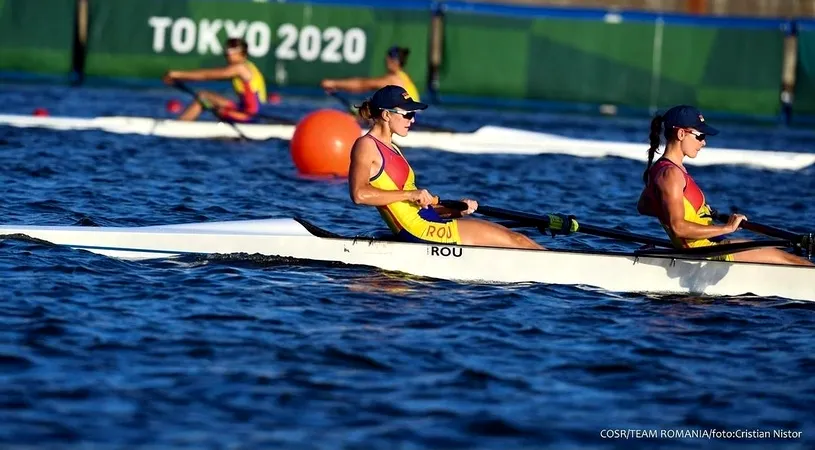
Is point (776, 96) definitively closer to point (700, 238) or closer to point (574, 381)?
point (700, 238)

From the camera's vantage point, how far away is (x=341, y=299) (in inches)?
356

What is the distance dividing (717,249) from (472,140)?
33.8ft

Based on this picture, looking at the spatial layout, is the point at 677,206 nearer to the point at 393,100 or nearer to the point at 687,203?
the point at 687,203

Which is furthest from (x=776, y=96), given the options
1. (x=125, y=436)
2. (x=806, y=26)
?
(x=125, y=436)

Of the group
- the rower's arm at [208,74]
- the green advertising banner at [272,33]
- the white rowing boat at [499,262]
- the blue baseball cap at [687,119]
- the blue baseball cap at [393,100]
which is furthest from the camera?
the green advertising banner at [272,33]

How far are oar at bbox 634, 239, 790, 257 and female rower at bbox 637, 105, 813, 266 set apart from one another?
3.3 inches

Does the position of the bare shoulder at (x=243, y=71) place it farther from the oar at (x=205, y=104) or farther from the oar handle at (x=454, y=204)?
the oar handle at (x=454, y=204)

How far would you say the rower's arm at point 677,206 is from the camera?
945 centimetres

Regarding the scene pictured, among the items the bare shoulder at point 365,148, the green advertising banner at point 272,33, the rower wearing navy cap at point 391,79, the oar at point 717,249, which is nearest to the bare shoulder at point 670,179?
the oar at point 717,249

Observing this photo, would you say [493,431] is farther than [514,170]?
No

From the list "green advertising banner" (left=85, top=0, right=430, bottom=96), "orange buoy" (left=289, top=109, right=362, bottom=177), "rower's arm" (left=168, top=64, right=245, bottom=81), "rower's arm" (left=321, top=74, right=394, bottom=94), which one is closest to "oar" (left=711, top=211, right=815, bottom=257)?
"orange buoy" (left=289, top=109, right=362, bottom=177)

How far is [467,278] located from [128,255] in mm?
2321

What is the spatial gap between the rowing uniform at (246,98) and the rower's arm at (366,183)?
10085mm

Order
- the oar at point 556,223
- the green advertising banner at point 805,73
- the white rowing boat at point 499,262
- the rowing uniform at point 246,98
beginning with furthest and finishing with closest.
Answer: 1. the green advertising banner at point 805,73
2. the rowing uniform at point 246,98
3. the oar at point 556,223
4. the white rowing boat at point 499,262
